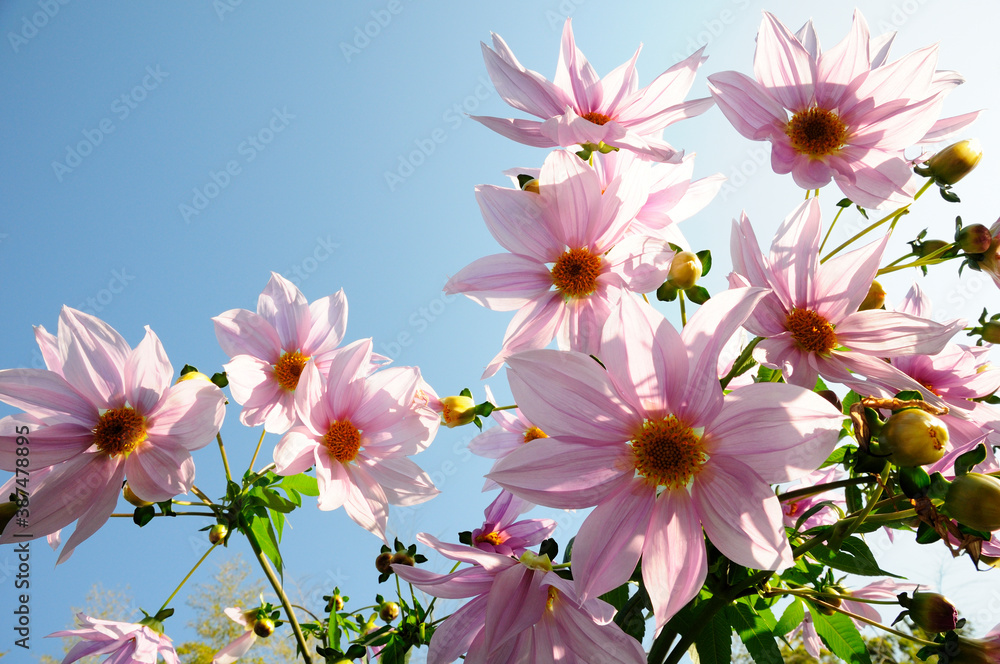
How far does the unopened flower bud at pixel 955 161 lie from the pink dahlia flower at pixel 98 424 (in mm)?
1214

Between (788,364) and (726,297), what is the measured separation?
0.19 metres

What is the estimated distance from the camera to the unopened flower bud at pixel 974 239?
93cm

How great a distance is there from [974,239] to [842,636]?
0.70 meters

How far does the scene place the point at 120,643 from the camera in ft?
3.79

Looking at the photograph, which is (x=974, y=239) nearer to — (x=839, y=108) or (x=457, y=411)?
(x=839, y=108)

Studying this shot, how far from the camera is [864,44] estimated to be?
950 millimetres

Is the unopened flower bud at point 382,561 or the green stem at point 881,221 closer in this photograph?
the green stem at point 881,221

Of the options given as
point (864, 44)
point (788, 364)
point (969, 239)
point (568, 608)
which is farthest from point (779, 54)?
point (568, 608)

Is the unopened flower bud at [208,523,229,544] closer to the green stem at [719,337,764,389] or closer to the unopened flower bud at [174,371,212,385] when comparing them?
the unopened flower bud at [174,371,212,385]

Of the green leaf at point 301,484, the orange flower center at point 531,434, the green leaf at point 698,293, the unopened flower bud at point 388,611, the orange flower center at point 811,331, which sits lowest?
→ the unopened flower bud at point 388,611

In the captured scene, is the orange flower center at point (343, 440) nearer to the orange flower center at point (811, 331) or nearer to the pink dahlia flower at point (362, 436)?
the pink dahlia flower at point (362, 436)

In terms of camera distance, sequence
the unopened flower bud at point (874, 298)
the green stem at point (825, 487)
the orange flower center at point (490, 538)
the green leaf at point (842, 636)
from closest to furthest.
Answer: the green stem at point (825, 487) → the unopened flower bud at point (874, 298) → the green leaf at point (842, 636) → the orange flower center at point (490, 538)

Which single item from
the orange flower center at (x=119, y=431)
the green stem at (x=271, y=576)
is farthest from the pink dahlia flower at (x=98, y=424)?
the green stem at (x=271, y=576)

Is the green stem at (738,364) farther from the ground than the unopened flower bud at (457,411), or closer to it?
closer to it
